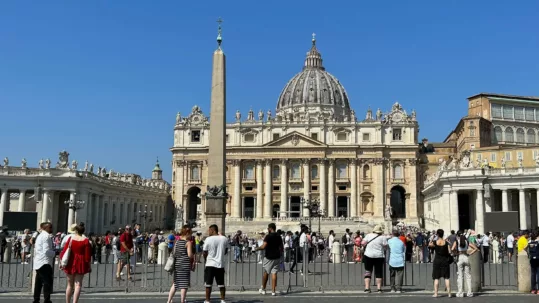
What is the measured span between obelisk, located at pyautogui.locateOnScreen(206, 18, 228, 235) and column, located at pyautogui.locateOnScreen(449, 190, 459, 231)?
96.2ft

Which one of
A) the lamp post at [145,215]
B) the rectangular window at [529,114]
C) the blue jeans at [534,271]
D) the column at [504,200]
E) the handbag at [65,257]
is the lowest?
the blue jeans at [534,271]

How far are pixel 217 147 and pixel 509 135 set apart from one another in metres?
57.8

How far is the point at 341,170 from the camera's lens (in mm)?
76312

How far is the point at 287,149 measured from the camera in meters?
75.5

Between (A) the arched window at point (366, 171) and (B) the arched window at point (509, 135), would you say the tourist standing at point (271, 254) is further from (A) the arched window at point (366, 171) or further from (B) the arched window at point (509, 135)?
(B) the arched window at point (509, 135)

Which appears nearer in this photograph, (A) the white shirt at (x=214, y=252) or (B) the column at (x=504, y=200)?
(A) the white shirt at (x=214, y=252)

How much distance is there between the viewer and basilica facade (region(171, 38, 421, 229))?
75.1 meters

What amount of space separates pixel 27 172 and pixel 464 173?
37855mm

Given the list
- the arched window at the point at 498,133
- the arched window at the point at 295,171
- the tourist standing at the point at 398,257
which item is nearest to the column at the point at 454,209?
the arched window at the point at 498,133

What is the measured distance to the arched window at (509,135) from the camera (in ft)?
230

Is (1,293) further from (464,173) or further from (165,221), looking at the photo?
(165,221)

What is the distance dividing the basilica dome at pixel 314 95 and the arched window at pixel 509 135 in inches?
1238

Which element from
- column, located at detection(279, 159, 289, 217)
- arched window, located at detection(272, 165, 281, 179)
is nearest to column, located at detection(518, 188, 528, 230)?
column, located at detection(279, 159, 289, 217)

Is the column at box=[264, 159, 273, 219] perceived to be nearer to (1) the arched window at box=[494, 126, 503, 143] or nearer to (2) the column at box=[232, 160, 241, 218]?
(2) the column at box=[232, 160, 241, 218]
